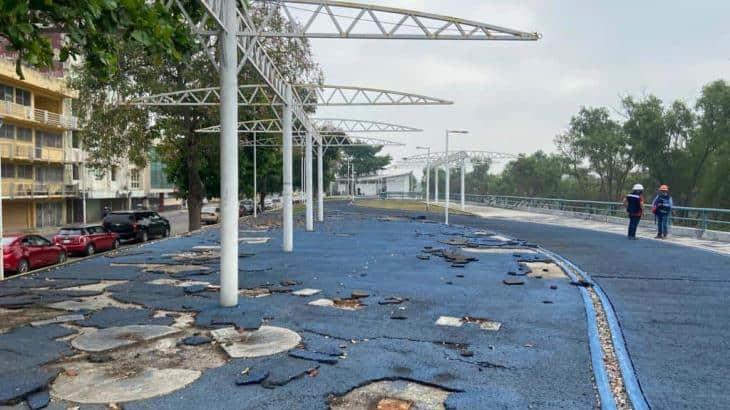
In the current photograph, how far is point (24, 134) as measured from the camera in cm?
4000

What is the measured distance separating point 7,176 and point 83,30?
38.2 m

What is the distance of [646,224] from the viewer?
25844 mm

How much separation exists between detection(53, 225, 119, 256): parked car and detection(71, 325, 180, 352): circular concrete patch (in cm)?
1679

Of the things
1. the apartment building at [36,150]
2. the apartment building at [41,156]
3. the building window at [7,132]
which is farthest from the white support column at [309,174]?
the building window at [7,132]

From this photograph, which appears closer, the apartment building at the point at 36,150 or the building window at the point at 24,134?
the apartment building at the point at 36,150

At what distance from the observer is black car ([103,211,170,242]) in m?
26.9

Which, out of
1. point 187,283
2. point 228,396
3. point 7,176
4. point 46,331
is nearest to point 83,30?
point 46,331

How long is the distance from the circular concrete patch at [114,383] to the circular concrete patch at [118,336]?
704mm

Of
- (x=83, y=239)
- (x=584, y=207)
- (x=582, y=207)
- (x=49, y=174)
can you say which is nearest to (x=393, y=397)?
(x=83, y=239)

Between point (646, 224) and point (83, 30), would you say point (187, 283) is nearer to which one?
point (83, 30)

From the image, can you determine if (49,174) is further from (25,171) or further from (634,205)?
(634,205)

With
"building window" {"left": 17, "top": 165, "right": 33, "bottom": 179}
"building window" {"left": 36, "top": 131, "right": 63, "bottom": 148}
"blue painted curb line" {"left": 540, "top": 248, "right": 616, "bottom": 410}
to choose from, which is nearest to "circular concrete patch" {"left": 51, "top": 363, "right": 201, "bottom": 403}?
"blue painted curb line" {"left": 540, "top": 248, "right": 616, "bottom": 410}

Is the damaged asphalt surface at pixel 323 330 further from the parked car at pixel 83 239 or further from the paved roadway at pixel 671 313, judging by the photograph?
the parked car at pixel 83 239

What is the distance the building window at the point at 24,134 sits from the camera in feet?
129
